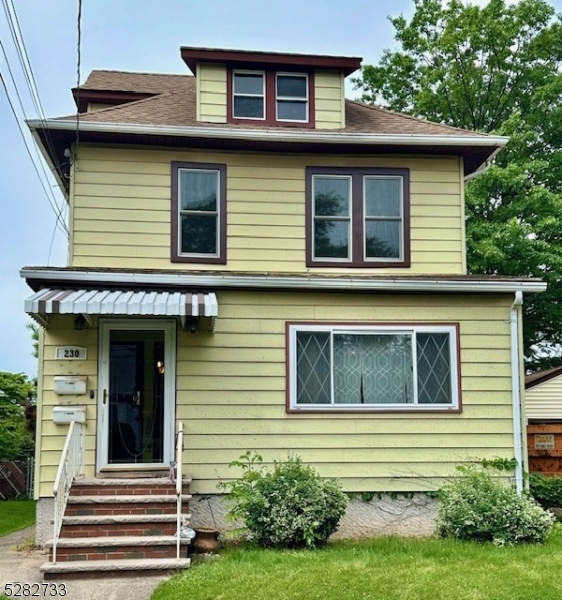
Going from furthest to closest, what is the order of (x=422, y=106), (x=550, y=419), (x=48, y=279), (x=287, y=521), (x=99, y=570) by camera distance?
(x=422, y=106) < (x=550, y=419) < (x=48, y=279) < (x=287, y=521) < (x=99, y=570)

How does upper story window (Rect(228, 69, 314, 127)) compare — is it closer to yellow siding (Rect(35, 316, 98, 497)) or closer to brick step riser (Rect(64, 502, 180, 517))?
yellow siding (Rect(35, 316, 98, 497))

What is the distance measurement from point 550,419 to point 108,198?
34.8ft

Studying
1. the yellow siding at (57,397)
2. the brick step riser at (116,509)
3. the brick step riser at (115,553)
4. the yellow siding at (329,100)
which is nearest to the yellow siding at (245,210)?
the yellow siding at (329,100)

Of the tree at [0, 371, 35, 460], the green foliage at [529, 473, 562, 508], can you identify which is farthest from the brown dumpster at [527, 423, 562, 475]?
the tree at [0, 371, 35, 460]

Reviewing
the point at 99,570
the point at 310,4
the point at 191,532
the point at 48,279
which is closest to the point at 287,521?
the point at 191,532

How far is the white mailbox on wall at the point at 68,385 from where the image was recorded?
357 inches

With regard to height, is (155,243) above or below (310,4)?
below

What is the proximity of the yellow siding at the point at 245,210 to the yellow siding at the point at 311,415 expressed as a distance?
2.86ft

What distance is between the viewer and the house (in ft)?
30.4

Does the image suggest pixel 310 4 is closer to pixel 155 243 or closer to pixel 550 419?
pixel 155 243

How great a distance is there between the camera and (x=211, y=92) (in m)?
10.8

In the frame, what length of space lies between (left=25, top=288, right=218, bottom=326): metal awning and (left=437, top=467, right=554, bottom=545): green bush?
3834 mm

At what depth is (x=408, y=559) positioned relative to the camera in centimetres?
729

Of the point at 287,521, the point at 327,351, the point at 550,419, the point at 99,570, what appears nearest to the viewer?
the point at 99,570
